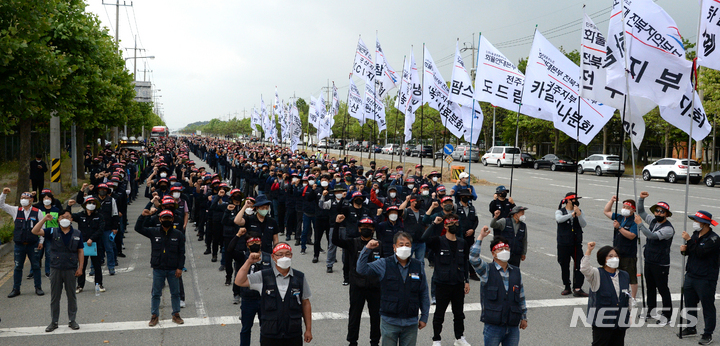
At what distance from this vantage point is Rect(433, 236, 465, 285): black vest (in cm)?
684

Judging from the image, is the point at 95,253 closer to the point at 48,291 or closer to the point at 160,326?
the point at 48,291

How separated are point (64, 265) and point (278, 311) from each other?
4.20 metres

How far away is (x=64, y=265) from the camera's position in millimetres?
7609

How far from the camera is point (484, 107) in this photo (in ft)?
186

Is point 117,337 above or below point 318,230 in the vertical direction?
below

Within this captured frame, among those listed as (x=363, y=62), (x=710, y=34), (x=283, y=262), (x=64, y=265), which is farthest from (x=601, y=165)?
(x=283, y=262)

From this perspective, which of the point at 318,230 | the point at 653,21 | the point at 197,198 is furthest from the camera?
the point at 197,198

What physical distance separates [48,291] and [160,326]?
3.13 meters

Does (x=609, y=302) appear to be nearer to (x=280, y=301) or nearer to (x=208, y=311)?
(x=280, y=301)

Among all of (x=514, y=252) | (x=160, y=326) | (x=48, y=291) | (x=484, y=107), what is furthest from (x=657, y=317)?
(x=484, y=107)

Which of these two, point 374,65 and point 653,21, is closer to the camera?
point 653,21

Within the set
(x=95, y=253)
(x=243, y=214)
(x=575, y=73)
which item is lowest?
(x=95, y=253)

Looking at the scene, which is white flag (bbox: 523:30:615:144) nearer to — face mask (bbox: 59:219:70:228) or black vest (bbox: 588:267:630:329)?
black vest (bbox: 588:267:630:329)

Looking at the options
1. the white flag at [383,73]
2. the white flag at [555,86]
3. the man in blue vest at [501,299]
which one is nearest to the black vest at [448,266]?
the man in blue vest at [501,299]
